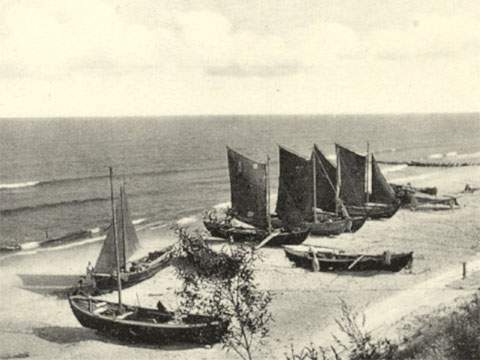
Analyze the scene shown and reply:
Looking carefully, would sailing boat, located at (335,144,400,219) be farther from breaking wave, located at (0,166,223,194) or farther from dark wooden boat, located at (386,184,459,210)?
breaking wave, located at (0,166,223,194)

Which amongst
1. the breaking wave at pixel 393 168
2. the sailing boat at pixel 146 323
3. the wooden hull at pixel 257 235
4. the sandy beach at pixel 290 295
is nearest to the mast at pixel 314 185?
the sandy beach at pixel 290 295

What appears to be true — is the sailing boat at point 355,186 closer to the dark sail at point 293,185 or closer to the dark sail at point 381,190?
the dark sail at point 381,190

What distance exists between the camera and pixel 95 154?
115 m

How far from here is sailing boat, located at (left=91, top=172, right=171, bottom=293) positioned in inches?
1131

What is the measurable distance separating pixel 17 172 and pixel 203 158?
31.7 m

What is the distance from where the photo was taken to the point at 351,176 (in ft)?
145

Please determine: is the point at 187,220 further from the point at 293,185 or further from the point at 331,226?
the point at 331,226

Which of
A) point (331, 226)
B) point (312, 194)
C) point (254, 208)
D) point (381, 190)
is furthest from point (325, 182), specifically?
point (381, 190)

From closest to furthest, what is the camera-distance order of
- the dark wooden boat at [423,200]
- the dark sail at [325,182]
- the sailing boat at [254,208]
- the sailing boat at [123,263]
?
1. the sailing boat at [123,263]
2. the sailing boat at [254,208]
3. the dark sail at [325,182]
4. the dark wooden boat at [423,200]

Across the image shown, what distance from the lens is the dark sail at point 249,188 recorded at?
124ft

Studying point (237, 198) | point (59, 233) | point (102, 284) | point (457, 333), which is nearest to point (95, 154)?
point (59, 233)

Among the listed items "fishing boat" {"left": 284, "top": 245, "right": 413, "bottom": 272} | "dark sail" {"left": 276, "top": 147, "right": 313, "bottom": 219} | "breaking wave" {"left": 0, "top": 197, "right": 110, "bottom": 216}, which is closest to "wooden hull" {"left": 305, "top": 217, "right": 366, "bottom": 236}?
"dark sail" {"left": 276, "top": 147, "right": 313, "bottom": 219}

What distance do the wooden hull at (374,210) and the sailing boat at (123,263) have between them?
1704 centimetres

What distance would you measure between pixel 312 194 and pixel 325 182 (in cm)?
194
